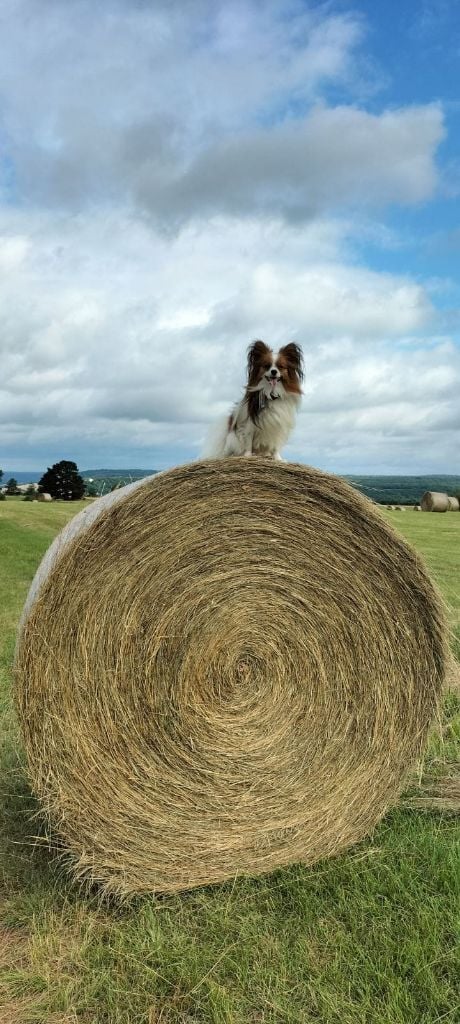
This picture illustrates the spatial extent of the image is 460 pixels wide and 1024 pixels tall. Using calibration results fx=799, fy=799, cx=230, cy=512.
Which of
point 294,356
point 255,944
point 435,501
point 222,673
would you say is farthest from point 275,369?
point 435,501

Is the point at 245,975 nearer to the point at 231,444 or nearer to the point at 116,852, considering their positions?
the point at 116,852

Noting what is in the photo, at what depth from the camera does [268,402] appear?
4270mm

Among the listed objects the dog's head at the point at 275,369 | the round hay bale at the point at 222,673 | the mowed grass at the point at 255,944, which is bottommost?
the mowed grass at the point at 255,944

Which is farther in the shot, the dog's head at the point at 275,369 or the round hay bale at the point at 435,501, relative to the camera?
the round hay bale at the point at 435,501

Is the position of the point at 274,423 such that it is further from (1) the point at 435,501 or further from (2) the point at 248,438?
(1) the point at 435,501

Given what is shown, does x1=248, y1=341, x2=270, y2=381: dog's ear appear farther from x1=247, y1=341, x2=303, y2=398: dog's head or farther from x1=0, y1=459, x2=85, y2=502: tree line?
x1=0, y1=459, x2=85, y2=502: tree line

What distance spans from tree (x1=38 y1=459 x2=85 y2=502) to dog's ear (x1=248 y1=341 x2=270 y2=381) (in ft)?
93.0

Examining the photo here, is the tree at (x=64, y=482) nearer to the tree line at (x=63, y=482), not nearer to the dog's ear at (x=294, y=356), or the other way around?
the tree line at (x=63, y=482)

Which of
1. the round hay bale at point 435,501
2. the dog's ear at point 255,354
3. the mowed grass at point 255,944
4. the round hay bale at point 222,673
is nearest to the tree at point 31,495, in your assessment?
the round hay bale at point 435,501

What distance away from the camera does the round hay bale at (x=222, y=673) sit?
3.56 meters

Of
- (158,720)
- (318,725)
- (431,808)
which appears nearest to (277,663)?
(318,725)

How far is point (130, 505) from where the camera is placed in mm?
3541

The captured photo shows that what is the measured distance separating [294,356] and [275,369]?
0.16m

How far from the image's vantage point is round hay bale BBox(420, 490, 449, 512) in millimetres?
29391
